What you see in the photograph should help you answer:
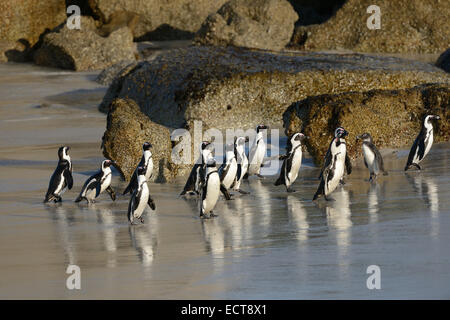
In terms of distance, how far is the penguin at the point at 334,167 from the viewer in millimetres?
9016

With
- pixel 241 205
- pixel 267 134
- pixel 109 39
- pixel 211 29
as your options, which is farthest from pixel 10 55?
Result: pixel 241 205

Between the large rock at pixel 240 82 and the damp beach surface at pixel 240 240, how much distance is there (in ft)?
7.66

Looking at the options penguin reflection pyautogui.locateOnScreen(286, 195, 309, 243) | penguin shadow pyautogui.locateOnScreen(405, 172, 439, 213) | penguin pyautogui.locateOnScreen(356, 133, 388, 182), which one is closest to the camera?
penguin reflection pyautogui.locateOnScreen(286, 195, 309, 243)

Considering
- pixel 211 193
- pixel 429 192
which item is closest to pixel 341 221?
pixel 211 193

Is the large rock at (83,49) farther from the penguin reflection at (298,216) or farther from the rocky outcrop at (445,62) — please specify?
the penguin reflection at (298,216)

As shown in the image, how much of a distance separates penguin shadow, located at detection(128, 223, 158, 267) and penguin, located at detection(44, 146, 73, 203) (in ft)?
4.77

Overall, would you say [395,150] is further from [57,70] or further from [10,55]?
[10,55]

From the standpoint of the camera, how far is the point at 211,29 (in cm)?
2050

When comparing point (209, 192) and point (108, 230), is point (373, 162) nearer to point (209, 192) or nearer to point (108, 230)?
point (209, 192)

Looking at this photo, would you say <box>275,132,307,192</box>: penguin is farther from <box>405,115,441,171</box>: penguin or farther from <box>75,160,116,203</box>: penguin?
<box>75,160,116,203</box>: penguin

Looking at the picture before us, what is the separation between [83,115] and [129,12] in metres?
8.77

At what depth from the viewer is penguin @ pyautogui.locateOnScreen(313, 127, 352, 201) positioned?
902 cm

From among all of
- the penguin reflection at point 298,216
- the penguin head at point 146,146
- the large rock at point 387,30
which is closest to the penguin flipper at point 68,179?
the penguin head at point 146,146

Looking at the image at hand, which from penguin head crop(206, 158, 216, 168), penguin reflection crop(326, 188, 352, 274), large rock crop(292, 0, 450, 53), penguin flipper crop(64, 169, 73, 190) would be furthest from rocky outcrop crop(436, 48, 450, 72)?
penguin flipper crop(64, 169, 73, 190)
